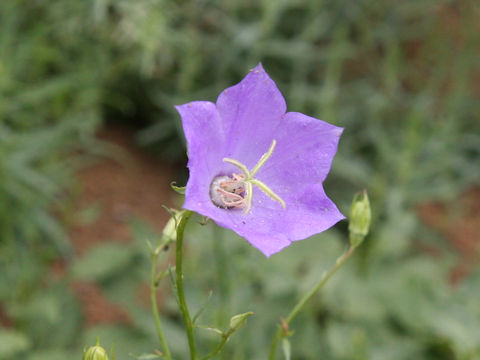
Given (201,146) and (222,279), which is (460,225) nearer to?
(222,279)

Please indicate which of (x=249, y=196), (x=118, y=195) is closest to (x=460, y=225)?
(x=118, y=195)

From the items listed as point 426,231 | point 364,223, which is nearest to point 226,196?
point 364,223

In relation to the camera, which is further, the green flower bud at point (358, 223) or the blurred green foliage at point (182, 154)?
the blurred green foliage at point (182, 154)

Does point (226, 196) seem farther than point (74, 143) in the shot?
No

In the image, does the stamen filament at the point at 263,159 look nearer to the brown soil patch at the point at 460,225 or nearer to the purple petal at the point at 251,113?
the purple petal at the point at 251,113

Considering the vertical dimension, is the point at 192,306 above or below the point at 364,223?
below

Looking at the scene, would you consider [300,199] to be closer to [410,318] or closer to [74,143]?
[410,318]

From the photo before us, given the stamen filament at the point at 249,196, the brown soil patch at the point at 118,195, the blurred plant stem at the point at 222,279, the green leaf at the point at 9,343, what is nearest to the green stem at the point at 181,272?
the stamen filament at the point at 249,196
